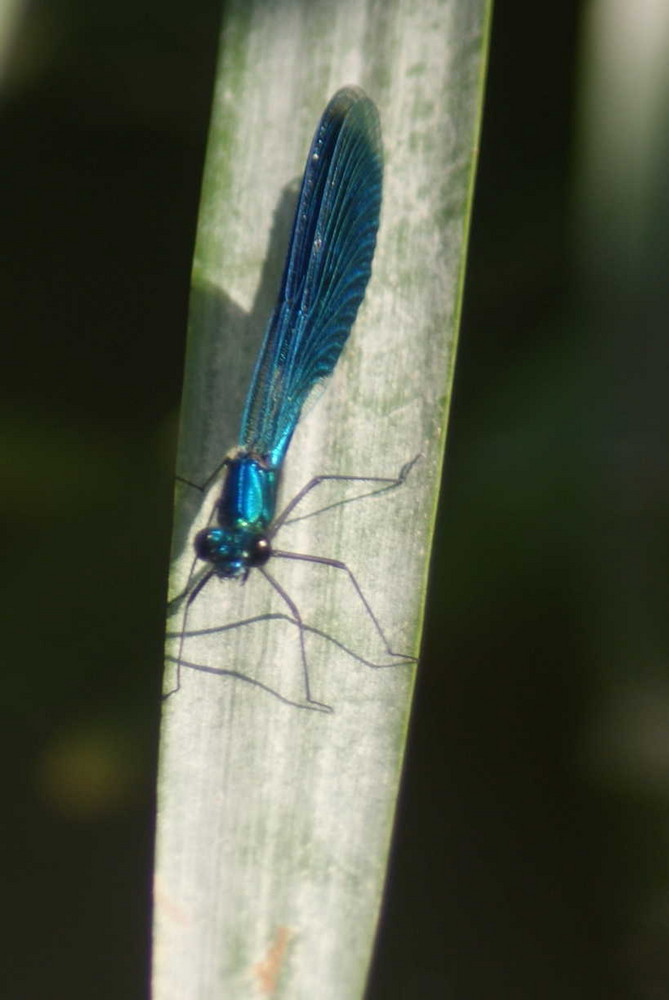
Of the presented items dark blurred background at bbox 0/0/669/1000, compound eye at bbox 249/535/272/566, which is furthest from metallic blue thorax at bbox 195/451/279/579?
dark blurred background at bbox 0/0/669/1000

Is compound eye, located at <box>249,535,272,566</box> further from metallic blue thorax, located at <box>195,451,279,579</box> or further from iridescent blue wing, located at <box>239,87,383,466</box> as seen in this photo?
iridescent blue wing, located at <box>239,87,383,466</box>

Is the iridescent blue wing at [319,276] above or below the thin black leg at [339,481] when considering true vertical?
above

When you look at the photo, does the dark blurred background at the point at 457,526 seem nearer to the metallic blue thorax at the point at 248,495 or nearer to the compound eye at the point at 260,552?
the metallic blue thorax at the point at 248,495

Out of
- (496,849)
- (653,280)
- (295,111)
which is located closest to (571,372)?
(653,280)

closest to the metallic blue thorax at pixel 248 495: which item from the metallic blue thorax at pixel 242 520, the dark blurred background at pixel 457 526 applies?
the metallic blue thorax at pixel 242 520

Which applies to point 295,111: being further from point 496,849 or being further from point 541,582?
point 496,849

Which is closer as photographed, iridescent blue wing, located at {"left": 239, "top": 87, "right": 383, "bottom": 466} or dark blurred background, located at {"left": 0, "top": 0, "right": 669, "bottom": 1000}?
iridescent blue wing, located at {"left": 239, "top": 87, "right": 383, "bottom": 466}
